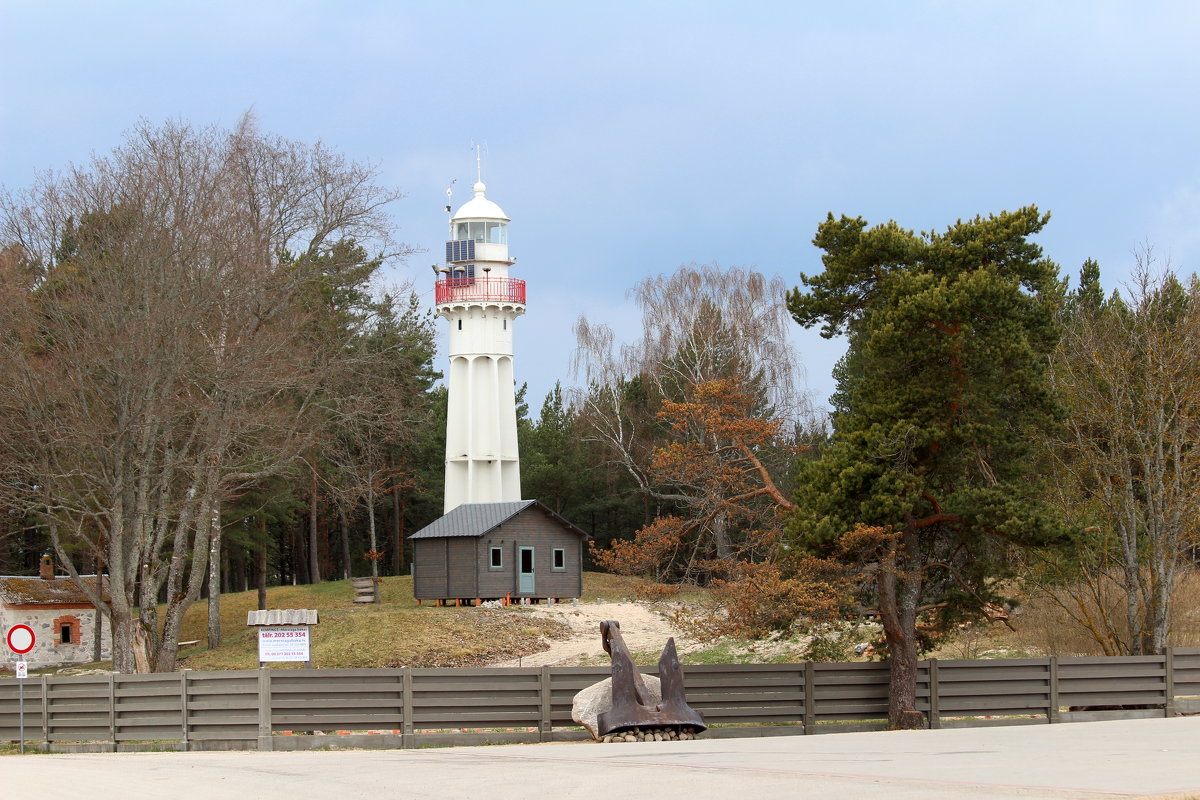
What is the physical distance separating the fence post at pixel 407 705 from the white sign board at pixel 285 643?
3201mm

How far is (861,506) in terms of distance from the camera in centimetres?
1917

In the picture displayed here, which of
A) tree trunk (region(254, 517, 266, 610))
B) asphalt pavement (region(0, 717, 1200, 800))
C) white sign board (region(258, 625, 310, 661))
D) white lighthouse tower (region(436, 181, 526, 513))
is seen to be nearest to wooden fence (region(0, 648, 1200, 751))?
asphalt pavement (region(0, 717, 1200, 800))

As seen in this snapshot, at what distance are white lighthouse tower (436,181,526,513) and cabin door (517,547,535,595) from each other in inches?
142

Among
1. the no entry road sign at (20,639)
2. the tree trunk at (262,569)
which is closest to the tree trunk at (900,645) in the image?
the no entry road sign at (20,639)

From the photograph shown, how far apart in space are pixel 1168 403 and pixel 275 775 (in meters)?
15.2

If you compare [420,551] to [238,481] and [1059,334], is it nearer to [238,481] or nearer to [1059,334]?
[238,481]

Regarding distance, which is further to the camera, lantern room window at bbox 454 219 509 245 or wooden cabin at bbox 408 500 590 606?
lantern room window at bbox 454 219 509 245

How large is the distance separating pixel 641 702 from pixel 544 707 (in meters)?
1.67

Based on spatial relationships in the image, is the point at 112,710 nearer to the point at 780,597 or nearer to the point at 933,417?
the point at 780,597

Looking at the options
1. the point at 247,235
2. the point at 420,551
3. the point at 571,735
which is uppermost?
the point at 247,235

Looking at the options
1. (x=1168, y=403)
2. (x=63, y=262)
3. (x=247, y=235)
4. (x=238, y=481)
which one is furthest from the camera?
(x=238, y=481)

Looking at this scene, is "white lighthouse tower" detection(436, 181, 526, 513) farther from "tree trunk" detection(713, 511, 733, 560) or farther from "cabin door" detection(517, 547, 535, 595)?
"tree trunk" detection(713, 511, 733, 560)

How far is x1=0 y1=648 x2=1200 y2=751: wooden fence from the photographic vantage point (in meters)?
18.3

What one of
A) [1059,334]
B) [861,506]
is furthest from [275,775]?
[1059,334]
